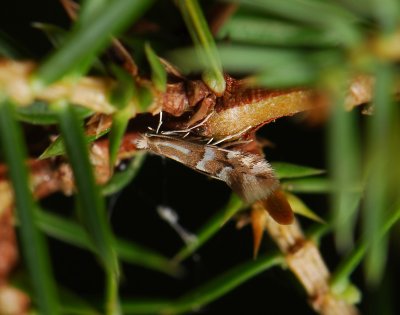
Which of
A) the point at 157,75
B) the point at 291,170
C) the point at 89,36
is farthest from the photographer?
the point at 291,170

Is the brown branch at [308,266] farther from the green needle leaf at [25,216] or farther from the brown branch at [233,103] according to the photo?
the green needle leaf at [25,216]

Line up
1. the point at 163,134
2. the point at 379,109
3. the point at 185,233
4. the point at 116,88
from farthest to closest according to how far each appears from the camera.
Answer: the point at 185,233 < the point at 163,134 < the point at 116,88 < the point at 379,109

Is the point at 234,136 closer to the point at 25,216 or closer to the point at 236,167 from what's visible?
the point at 236,167

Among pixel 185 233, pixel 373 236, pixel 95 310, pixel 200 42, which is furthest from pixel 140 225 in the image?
pixel 373 236

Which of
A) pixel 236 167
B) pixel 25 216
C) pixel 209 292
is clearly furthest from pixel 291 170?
pixel 25 216

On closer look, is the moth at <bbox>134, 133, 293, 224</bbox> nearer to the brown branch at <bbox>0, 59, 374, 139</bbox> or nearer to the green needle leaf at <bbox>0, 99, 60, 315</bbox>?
the brown branch at <bbox>0, 59, 374, 139</bbox>

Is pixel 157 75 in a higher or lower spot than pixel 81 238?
higher

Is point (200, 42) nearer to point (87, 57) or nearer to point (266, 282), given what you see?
point (87, 57)

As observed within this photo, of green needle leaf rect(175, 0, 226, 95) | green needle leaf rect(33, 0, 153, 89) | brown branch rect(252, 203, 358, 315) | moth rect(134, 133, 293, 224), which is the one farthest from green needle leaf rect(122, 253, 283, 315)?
green needle leaf rect(33, 0, 153, 89)

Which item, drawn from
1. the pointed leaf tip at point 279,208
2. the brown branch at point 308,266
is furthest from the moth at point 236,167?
the brown branch at point 308,266
